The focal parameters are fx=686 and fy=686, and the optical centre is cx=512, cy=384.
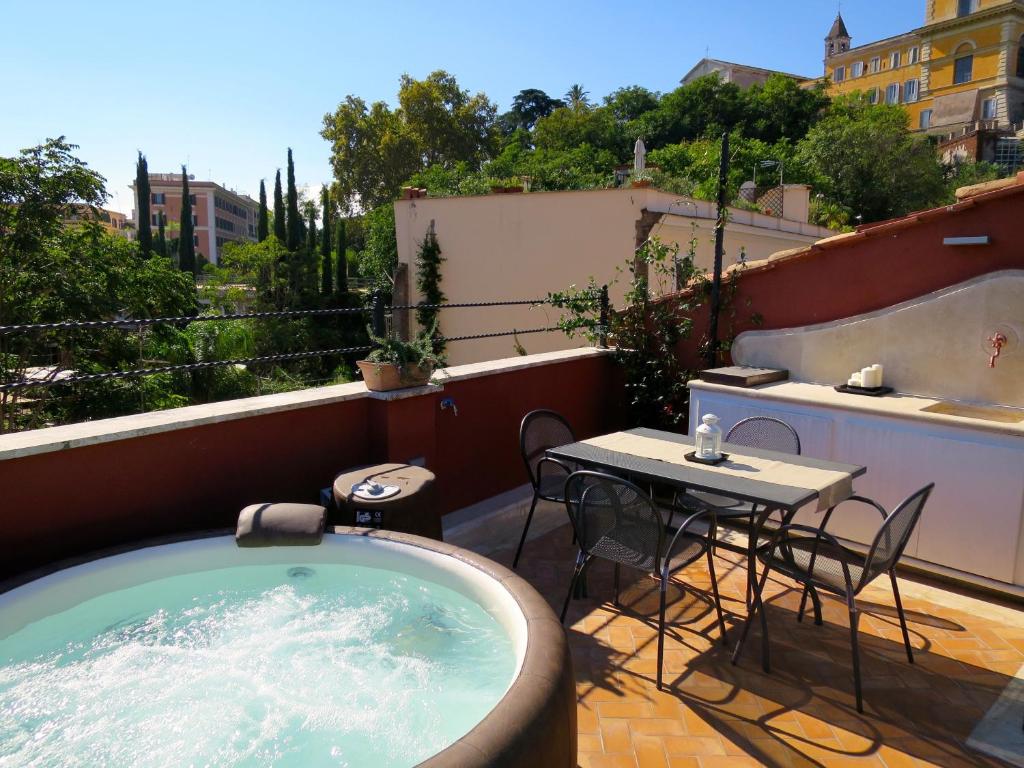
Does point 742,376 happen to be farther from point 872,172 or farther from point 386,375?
point 872,172

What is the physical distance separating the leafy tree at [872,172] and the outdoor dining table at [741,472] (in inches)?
911

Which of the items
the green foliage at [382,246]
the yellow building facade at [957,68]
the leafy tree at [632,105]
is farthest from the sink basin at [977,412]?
the yellow building facade at [957,68]

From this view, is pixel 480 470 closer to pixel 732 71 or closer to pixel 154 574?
pixel 154 574

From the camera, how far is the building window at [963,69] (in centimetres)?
3969

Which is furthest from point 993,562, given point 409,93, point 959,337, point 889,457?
point 409,93

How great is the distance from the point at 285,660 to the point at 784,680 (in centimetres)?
202

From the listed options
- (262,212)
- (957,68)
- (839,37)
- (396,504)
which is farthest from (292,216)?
(839,37)

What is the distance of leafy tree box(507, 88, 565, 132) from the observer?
54844 mm

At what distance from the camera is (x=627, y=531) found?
2.92 metres

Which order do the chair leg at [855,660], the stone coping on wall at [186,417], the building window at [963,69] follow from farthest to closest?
the building window at [963,69]
the stone coping on wall at [186,417]
the chair leg at [855,660]

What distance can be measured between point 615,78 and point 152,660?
126 feet

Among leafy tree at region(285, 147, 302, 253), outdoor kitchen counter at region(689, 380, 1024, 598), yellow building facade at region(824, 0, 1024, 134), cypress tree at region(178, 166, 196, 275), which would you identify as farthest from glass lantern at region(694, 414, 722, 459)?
yellow building facade at region(824, 0, 1024, 134)

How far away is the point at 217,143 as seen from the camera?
33469 mm

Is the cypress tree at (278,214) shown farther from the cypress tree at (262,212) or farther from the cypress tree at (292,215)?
Answer: the cypress tree at (262,212)
